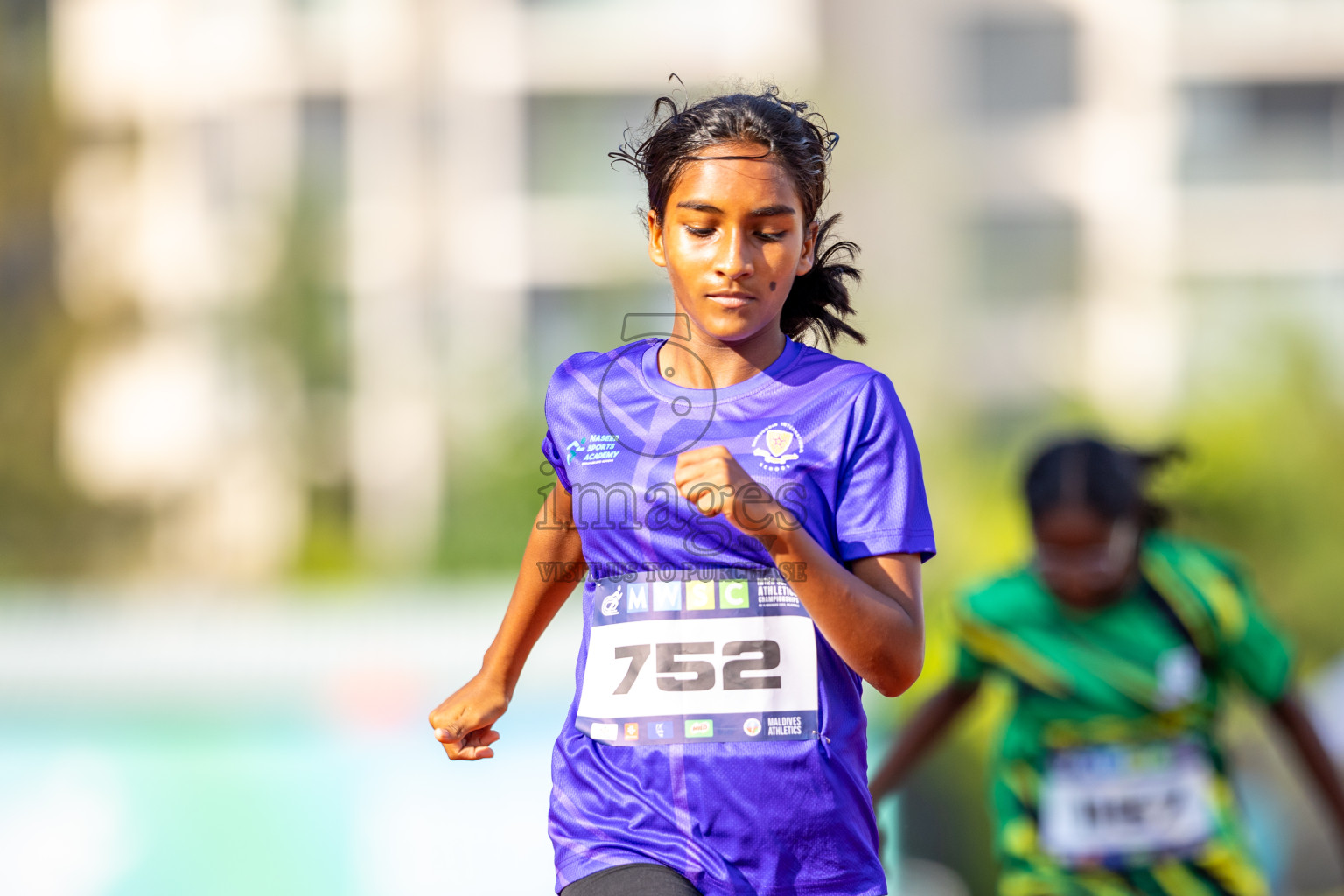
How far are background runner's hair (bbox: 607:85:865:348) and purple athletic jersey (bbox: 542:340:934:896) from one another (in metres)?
0.26

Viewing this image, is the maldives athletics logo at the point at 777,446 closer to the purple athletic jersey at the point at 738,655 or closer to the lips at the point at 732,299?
the purple athletic jersey at the point at 738,655

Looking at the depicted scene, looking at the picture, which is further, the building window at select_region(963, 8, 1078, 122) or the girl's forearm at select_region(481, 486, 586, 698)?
the building window at select_region(963, 8, 1078, 122)

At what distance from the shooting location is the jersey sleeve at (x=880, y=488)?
219cm

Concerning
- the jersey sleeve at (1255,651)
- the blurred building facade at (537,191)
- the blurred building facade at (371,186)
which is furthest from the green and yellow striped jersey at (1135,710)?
the blurred building facade at (371,186)

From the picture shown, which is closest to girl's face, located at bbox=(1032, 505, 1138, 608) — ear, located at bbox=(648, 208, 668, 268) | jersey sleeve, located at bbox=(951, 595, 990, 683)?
jersey sleeve, located at bbox=(951, 595, 990, 683)

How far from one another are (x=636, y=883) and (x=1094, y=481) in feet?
8.50

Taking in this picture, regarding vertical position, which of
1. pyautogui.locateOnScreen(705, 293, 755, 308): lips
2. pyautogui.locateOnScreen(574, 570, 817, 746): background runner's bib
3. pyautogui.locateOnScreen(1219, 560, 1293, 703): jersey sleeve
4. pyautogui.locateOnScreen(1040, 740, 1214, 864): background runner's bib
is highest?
pyautogui.locateOnScreen(705, 293, 755, 308): lips

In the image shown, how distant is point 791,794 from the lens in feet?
7.16

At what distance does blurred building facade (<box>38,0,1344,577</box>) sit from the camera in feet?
83.7

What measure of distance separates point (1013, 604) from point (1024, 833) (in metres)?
0.65

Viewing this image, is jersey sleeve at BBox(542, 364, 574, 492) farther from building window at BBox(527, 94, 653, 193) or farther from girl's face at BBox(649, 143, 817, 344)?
building window at BBox(527, 94, 653, 193)

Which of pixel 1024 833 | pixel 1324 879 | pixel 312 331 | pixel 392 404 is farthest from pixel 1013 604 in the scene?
pixel 392 404

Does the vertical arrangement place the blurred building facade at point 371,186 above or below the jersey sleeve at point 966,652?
above

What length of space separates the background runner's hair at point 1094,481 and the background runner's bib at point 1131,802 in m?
0.66
